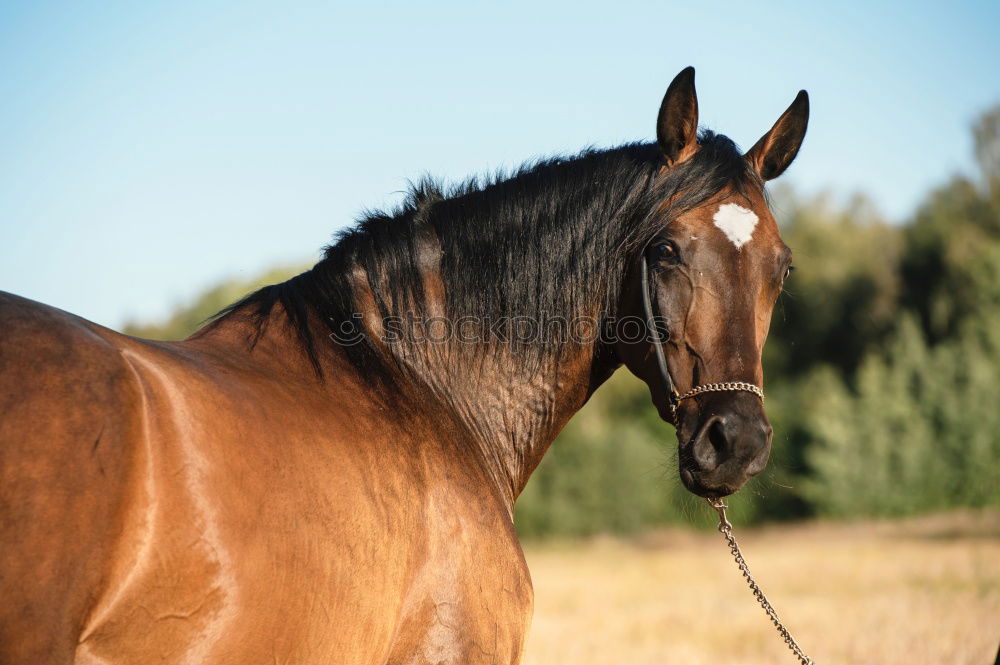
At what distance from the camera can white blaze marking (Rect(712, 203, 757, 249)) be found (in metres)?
3.49

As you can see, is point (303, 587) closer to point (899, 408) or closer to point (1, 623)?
point (1, 623)

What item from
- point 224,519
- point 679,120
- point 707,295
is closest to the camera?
point 224,519

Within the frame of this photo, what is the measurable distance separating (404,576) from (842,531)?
98.6 ft

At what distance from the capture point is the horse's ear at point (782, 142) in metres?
3.96

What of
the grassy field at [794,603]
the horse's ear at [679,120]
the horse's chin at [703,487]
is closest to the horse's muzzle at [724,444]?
the horse's chin at [703,487]

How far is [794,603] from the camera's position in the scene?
13930mm

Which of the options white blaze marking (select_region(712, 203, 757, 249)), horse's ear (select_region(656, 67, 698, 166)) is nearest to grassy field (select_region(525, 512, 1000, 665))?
white blaze marking (select_region(712, 203, 757, 249))

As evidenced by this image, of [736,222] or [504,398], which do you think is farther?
[504,398]

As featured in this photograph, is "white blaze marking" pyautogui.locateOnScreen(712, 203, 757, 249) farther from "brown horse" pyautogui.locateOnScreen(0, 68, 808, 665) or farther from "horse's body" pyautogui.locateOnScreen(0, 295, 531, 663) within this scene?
"horse's body" pyautogui.locateOnScreen(0, 295, 531, 663)

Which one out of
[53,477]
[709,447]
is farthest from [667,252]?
[53,477]

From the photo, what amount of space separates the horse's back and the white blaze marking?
2324 millimetres

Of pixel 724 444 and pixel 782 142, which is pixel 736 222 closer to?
pixel 782 142

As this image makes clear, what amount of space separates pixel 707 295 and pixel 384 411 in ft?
4.47

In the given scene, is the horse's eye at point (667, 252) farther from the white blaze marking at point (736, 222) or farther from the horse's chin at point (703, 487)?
the horse's chin at point (703, 487)
